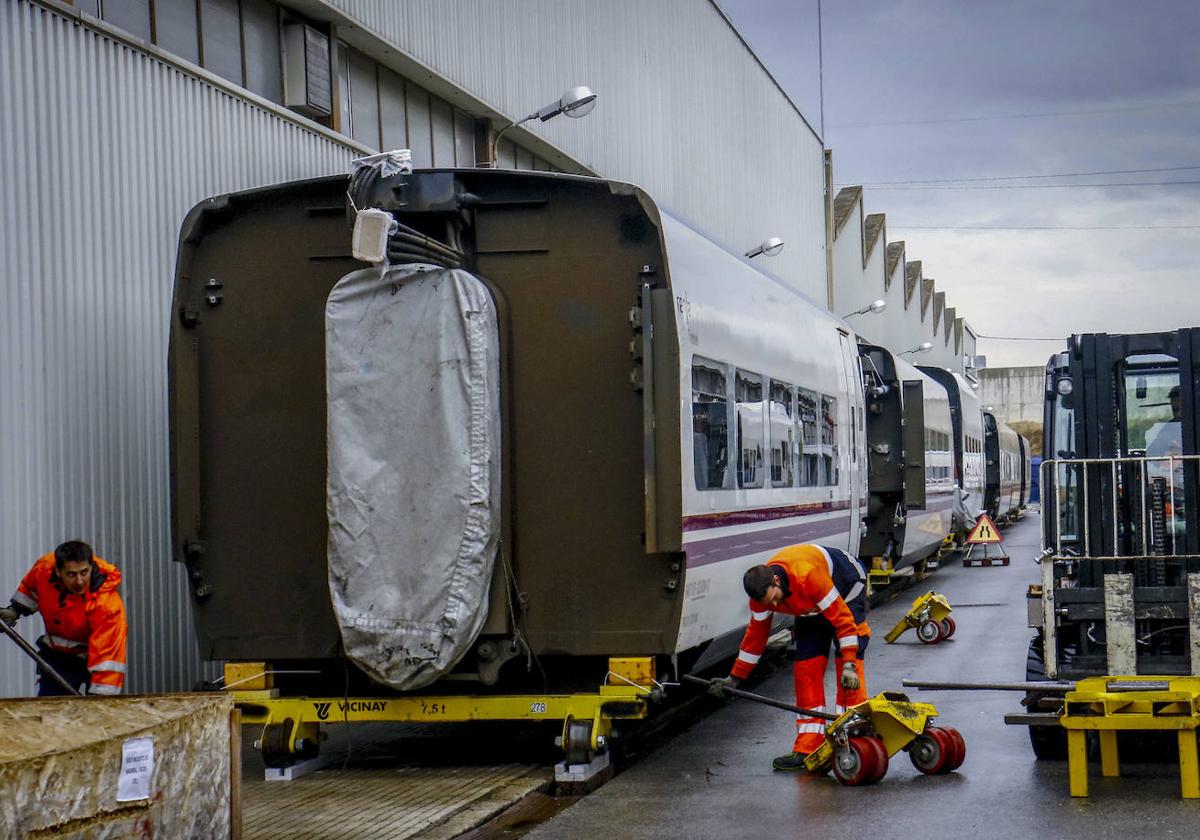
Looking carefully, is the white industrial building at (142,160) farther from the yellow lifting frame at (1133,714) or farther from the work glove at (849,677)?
the yellow lifting frame at (1133,714)

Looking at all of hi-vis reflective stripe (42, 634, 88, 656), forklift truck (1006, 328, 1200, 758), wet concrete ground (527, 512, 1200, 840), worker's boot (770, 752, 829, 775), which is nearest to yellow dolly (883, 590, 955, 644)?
wet concrete ground (527, 512, 1200, 840)

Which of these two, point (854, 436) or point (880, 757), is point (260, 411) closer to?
point (880, 757)

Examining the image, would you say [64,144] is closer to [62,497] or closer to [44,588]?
[62,497]

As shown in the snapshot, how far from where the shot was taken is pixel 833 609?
9.85 meters

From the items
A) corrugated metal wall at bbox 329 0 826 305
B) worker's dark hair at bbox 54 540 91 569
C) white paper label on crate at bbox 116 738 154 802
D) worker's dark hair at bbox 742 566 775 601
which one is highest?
corrugated metal wall at bbox 329 0 826 305

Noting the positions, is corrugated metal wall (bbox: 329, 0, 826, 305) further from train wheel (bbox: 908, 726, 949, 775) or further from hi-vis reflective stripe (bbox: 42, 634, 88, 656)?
hi-vis reflective stripe (bbox: 42, 634, 88, 656)

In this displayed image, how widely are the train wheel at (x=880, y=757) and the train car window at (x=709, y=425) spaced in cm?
192

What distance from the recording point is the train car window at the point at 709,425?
10055 millimetres

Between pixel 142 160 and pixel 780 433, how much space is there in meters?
5.62

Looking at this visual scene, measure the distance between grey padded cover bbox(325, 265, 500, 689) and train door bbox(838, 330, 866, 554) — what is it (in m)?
7.68

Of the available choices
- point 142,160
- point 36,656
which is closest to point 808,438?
point 142,160

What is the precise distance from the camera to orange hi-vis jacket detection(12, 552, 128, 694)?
28.2 ft

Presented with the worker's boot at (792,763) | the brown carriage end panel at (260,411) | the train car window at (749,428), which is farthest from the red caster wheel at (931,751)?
the brown carriage end panel at (260,411)

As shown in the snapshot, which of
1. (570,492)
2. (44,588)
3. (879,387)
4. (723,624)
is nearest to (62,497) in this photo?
(44,588)
